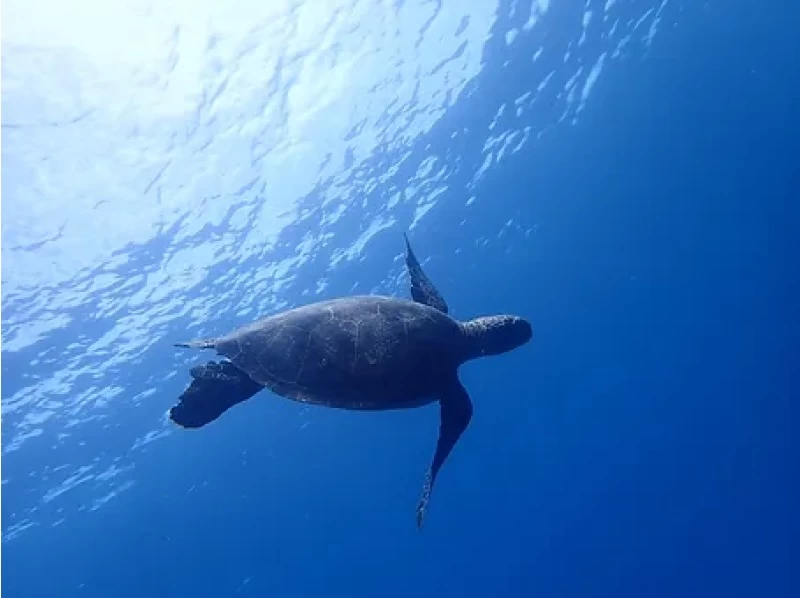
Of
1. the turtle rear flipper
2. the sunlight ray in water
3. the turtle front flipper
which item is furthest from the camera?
the sunlight ray in water

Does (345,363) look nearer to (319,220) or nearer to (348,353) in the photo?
(348,353)

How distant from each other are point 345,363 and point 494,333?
2.17 m

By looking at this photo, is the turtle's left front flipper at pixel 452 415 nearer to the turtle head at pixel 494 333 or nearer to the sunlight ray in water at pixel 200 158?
the turtle head at pixel 494 333

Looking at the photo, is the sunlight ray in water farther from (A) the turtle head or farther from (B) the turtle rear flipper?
(A) the turtle head

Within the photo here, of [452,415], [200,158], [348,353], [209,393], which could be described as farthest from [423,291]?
[200,158]

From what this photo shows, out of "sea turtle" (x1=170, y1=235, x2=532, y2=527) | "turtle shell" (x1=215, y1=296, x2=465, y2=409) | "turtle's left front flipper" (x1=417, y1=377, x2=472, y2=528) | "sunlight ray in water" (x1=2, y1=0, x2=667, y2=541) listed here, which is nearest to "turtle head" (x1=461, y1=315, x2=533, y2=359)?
"sea turtle" (x1=170, y1=235, x2=532, y2=527)

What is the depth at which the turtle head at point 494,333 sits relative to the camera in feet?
21.7

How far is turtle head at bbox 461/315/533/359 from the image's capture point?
6.61 m

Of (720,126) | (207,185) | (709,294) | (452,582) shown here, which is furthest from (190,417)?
(452,582)

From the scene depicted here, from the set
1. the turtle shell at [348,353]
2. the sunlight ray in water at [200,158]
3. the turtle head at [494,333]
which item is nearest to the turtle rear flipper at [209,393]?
the turtle shell at [348,353]

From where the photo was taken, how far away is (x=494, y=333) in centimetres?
678

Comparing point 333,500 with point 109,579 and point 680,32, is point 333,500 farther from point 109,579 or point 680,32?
point 680,32

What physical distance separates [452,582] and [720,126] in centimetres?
6826

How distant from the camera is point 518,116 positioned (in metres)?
23.6
